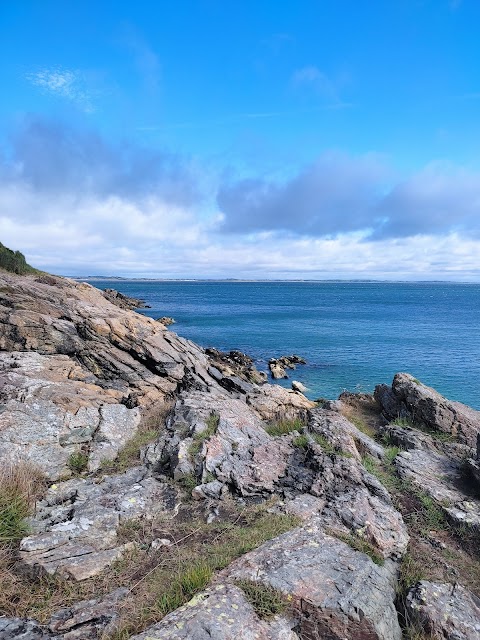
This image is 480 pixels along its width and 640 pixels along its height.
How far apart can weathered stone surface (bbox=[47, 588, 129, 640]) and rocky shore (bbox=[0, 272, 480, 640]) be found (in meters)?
0.02

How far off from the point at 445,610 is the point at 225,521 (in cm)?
354

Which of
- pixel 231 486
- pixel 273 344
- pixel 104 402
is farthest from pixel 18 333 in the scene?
pixel 273 344

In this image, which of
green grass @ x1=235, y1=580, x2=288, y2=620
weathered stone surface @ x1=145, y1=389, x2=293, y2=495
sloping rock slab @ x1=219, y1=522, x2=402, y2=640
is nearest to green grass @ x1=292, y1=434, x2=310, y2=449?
weathered stone surface @ x1=145, y1=389, x2=293, y2=495

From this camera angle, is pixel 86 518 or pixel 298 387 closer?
pixel 86 518

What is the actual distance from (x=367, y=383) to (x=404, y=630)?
2933 cm

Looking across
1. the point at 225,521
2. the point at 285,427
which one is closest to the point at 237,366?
the point at 285,427

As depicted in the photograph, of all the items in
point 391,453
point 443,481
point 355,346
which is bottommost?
point 355,346

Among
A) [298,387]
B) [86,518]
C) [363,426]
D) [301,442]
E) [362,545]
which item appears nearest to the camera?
[362,545]

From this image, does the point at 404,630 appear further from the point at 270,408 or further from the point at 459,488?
the point at 270,408

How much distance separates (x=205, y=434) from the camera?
9781mm

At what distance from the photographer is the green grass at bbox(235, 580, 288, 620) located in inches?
187

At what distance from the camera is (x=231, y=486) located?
8.20m

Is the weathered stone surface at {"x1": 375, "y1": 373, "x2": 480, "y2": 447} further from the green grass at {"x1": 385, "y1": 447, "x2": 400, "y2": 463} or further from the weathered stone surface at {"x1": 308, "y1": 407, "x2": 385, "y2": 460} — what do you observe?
the weathered stone surface at {"x1": 308, "y1": 407, "x2": 385, "y2": 460}

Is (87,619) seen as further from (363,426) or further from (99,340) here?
(99,340)
